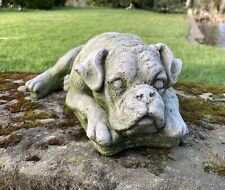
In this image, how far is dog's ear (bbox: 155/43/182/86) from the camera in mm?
3299

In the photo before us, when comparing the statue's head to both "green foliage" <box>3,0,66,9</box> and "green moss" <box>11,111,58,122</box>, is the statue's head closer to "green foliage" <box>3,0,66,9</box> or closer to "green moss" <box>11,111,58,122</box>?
"green moss" <box>11,111,58,122</box>

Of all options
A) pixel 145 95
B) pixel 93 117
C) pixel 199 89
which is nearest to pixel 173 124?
pixel 145 95

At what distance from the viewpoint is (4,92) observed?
5.14 metres

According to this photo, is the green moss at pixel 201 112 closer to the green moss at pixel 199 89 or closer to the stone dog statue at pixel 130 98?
the green moss at pixel 199 89

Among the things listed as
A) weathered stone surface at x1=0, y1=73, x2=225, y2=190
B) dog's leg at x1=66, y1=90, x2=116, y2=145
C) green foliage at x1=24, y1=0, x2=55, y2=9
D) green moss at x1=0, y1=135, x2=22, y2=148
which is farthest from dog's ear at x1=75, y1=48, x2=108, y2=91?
green foliage at x1=24, y1=0, x2=55, y2=9

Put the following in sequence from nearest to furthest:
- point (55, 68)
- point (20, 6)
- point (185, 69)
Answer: point (55, 68), point (185, 69), point (20, 6)

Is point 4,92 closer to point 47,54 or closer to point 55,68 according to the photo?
point 55,68

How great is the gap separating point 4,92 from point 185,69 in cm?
435

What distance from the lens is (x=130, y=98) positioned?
3018 mm

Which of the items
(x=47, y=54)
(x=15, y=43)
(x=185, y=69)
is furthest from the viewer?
(x=15, y=43)

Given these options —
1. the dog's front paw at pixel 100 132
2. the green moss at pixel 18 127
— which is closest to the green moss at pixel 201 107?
the dog's front paw at pixel 100 132

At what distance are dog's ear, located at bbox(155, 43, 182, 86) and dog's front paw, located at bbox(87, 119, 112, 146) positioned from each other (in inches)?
22.7

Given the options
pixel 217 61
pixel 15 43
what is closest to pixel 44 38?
→ pixel 15 43

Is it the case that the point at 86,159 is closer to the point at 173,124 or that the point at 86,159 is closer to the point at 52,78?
the point at 173,124
